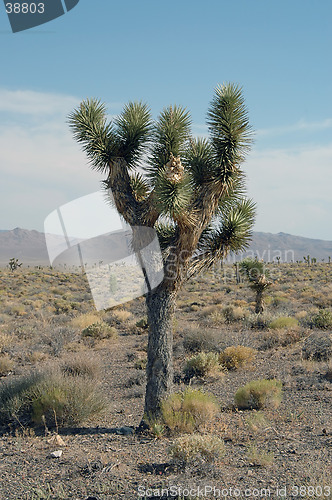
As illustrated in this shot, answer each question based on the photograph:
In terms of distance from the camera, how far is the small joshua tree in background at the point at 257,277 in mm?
19125

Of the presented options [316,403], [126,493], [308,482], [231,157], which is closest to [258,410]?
[316,403]

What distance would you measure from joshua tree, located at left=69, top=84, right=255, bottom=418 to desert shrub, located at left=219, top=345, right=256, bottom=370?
4.46m

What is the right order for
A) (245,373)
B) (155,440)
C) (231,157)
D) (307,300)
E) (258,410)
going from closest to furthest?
(155,440) → (231,157) → (258,410) → (245,373) → (307,300)

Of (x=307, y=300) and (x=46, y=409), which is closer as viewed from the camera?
(x=46, y=409)

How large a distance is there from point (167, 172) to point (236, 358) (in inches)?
250

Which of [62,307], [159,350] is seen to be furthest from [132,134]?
[62,307]

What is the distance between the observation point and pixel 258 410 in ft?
27.5

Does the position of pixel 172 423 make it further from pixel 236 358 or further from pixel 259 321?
pixel 259 321

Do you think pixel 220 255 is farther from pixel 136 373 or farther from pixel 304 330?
pixel 304 330

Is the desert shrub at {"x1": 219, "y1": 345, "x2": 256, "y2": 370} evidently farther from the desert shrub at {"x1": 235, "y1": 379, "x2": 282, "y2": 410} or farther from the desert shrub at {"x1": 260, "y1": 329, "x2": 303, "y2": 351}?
the desert shrub at {"x1": 235, "y1": 379, "x2": 282, "y2": 410}

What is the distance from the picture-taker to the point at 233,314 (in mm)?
19047

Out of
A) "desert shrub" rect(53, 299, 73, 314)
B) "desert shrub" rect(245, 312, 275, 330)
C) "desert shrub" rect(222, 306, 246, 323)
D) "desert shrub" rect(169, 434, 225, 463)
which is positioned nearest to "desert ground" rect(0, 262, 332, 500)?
"desert shrub" rect(169, 434, 225, 463)

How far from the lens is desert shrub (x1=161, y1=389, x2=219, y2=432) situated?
23.0 feet

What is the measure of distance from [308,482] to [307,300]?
2034 centimetres
